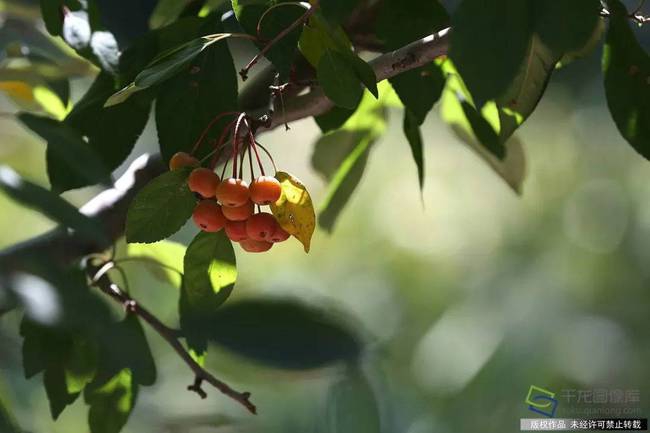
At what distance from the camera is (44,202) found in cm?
36

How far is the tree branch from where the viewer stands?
0.48m

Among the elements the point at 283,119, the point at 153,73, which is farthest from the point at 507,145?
the point at 153,73

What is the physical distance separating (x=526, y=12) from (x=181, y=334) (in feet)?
1.09

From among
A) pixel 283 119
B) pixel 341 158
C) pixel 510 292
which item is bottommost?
pixel 510 292

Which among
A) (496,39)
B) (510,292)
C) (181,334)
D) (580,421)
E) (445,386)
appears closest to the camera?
(496,39)

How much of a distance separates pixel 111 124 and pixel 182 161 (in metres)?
0.08

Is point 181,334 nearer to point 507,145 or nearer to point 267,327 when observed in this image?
point 267,327

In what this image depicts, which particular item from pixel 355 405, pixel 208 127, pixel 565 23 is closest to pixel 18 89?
pixel 208 127

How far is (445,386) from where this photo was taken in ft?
5.50

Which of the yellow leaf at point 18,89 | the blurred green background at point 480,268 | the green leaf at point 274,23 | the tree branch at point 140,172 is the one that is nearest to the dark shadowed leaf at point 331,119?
the tree branch at point 140,172

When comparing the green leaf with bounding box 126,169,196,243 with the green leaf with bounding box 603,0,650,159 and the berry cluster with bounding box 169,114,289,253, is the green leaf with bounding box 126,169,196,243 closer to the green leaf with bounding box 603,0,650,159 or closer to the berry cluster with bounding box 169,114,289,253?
the berry cluster with bounding box 169,114,289,253

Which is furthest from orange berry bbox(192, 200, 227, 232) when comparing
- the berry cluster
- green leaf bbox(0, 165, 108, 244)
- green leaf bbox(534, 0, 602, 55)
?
green leaf bbox(534, 0, 602, 55)

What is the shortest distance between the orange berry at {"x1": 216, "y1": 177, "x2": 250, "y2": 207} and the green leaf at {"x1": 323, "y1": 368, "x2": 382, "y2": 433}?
0.63 ft

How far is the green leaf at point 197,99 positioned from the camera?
513 millimetres
